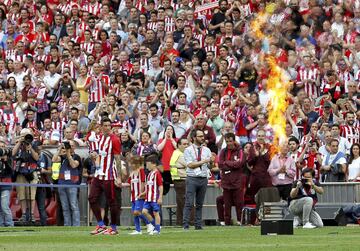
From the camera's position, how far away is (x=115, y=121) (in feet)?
116

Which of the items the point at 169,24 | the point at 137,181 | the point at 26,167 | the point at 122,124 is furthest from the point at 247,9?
the point at 137,181

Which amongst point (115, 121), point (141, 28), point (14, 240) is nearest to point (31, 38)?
point (141, 28)

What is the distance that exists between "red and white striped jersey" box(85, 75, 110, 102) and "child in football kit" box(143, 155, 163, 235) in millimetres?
9700

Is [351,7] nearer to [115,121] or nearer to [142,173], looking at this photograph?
[115,121]

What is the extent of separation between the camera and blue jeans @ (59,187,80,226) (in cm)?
3284

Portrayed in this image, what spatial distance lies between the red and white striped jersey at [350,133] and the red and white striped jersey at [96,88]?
7526mm

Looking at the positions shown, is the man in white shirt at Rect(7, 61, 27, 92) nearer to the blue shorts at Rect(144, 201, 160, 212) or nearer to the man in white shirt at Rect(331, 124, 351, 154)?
the man in white shirt at Rect(331, 124, 351, 154)

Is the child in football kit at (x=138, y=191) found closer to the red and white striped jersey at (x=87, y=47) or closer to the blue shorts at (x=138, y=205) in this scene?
the blue shorts at (x=138, y=205)

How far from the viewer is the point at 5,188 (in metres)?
32.4

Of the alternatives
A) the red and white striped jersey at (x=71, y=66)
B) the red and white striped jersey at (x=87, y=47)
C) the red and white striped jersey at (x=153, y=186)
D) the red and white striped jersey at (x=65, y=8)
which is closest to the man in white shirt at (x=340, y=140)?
the red and white striped jersey at (x=153, y=186)

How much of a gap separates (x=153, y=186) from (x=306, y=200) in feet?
13.1

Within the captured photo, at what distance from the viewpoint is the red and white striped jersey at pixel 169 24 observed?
39044mm

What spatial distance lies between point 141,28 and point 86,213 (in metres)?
7.44

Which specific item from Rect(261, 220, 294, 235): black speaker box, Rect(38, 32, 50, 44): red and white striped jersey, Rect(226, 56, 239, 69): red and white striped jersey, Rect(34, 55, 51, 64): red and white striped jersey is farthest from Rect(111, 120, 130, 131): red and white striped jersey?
Rect(261, 220, 294, 235): black speaker box
